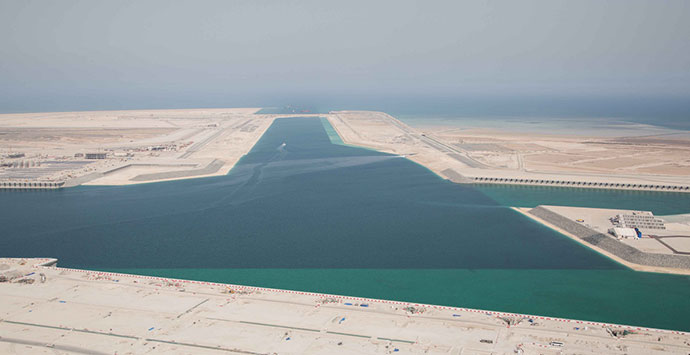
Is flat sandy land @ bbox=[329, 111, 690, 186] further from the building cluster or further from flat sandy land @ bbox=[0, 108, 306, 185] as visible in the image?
flat sandy land @ bbox=[0, 108, 306, 185]

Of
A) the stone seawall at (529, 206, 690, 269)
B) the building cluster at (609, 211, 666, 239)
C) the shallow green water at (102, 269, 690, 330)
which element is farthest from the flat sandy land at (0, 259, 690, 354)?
the building cluster at (609, 211, 666, 239)

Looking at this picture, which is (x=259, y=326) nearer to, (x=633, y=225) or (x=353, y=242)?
(x=353, y=242)

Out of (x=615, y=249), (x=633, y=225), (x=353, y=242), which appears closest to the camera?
(x=615, y=249)

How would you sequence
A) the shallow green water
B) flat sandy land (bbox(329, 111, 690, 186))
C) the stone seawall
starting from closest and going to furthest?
the shallow green water < the stone seawall < flat sandy land (bbox(329, 111, 690, 186))

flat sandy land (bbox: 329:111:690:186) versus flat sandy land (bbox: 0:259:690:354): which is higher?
flat sandy land (bbox: 329:111:690:186)

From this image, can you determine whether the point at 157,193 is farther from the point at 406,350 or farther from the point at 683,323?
the point at 683,323

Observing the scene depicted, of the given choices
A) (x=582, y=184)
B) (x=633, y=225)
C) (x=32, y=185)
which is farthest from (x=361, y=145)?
(x=633, y=225)

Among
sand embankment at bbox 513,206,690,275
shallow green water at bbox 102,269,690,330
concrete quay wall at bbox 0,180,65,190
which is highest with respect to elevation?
concrete quay wall at bbox 0,180,65,190
